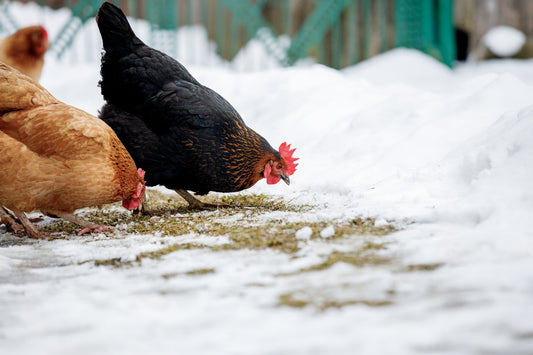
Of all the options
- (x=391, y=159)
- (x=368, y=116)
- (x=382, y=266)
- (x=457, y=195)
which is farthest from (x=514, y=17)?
(x=382, y=266)

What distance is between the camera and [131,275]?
210 cm

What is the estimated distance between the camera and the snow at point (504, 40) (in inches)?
346

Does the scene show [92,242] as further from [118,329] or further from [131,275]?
[118,329]

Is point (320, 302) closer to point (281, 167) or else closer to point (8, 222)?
point (281, 167)

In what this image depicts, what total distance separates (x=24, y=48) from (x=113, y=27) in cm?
245

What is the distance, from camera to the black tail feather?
3.88 meters

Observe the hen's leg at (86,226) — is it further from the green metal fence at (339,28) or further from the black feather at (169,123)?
the green metal fence at (339,28)

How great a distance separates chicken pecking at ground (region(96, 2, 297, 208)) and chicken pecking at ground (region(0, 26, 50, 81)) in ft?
7.49

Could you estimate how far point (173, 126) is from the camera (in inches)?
145

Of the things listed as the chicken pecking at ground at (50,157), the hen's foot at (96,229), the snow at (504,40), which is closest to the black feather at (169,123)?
the chicken pecking at ground at (50,157)

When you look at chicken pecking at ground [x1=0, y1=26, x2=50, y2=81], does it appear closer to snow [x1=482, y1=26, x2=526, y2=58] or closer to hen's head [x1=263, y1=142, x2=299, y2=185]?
hen's head [x1=263, y1=142, x2=299, y2=185]

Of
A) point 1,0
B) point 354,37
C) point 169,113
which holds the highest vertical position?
point 1,0

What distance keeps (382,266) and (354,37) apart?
24.5 feet

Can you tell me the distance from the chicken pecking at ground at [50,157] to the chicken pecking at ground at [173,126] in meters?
0.52
